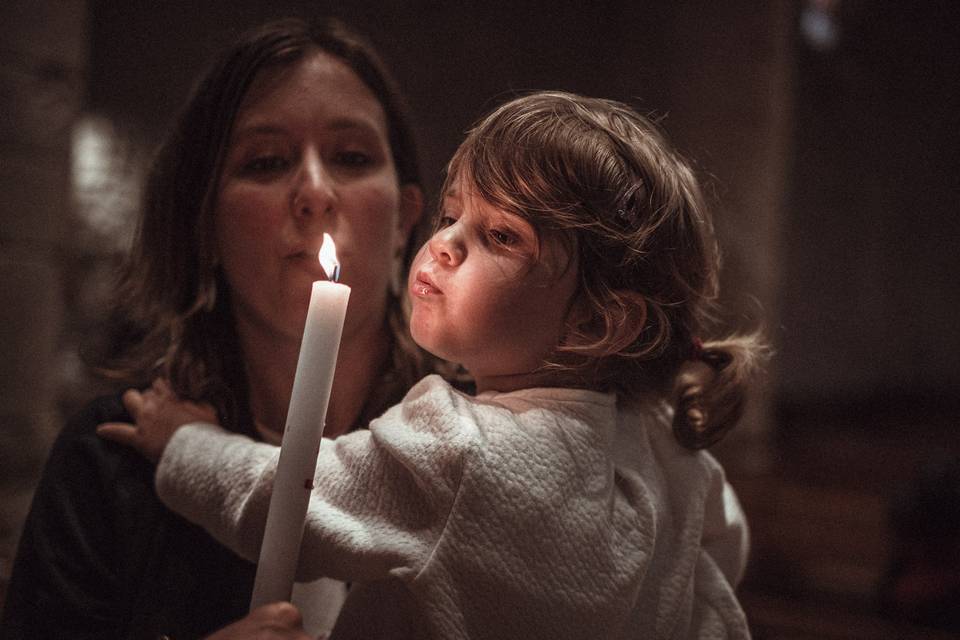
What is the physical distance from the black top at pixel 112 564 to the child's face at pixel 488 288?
444 mm

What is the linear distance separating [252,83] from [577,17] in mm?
2613

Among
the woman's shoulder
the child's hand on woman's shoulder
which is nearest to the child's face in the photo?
the child's hand on woman's shoulder

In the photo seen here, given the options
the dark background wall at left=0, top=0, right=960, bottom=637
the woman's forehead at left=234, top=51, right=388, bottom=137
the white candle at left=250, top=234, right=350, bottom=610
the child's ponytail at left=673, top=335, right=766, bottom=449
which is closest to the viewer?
the white candle at left=250, top=234, right=350, bottom=610

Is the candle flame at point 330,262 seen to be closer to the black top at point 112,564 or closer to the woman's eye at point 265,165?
the woman's eye at point 265,165

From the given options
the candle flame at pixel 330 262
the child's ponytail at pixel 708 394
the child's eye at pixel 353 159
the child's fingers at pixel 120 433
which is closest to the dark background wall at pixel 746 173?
the child's eye at pixel 353 159

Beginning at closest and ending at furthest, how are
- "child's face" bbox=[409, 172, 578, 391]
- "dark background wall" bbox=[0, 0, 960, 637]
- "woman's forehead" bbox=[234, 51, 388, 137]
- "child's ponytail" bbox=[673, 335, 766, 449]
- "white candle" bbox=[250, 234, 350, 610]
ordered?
"white candle" bbox=[250, 234, 350, 610] < "child's face" bbox=[409, 172, 578, 391] < "child's ponytail" bbox=[673, 335, 766, 449] < "woman's forehead" bbox=[234, 51, 388, 137] < "dark background wall" bbox=[0, 0, 960, 637]

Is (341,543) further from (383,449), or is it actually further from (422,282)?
(422,282)

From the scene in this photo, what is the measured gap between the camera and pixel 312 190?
1.06m

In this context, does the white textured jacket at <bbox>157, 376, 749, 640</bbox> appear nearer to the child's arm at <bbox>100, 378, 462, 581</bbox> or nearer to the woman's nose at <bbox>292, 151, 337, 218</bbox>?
the child's arm at <bbox>100, 378, 462, 581</bbox>

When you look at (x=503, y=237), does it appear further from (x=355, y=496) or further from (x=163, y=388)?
(x=163, y=388)

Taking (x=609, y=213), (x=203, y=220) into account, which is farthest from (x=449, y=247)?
(x=203, y=220)

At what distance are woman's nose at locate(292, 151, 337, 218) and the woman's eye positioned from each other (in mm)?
44

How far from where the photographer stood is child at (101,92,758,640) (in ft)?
2.59

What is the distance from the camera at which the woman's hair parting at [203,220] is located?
1.17m
